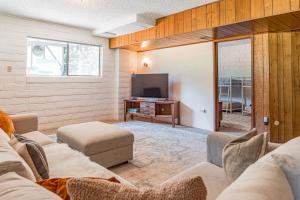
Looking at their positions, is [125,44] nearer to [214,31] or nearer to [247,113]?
[214,31]

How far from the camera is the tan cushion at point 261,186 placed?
0.68m

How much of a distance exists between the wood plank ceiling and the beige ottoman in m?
2.27

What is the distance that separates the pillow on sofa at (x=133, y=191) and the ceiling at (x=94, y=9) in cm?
340

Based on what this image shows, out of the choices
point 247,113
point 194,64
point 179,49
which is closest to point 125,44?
point 179,49

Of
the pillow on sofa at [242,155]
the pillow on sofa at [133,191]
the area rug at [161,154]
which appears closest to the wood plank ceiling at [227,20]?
the area rug at [161,154]

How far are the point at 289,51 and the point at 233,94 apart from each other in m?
2.37

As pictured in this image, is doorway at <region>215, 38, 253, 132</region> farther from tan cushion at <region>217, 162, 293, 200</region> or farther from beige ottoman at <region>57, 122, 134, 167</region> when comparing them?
tan cushion at <region>217, 162, 293, 200</region>

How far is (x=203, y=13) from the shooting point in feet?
11.7

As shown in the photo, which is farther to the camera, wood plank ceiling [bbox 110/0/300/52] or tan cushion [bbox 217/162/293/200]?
wood plank ceiling [bbox 110/0/300/52]

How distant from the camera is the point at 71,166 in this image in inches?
66.7

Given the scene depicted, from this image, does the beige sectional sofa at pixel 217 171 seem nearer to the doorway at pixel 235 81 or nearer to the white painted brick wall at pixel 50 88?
the white painted brick wall at pixel 50 88

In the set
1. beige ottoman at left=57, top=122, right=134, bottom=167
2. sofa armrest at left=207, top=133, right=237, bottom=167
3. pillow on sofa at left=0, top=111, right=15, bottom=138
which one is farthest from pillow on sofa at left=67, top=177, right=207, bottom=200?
pillow on sofa at left=0, top=111, right=15, bottom=138

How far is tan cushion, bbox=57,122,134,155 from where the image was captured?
94.4 inches

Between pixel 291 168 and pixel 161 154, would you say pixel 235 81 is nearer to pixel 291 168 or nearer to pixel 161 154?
pixel 161 154
